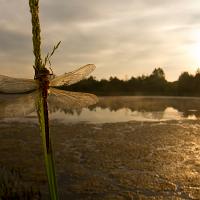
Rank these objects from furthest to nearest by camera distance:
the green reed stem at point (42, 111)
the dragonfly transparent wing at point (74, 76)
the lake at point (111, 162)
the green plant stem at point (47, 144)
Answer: the lake at point (111, 162) < the dragonfly transparent wing at point (74, 76) < the green plant stem at point (47, 144) < the green reed stem at point (42, 111)

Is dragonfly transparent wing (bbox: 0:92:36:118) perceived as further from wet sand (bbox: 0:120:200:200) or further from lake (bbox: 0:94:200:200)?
wet sand (bbox: 0:120:200:200)

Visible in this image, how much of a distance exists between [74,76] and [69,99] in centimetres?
10

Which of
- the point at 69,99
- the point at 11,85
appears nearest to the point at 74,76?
the point at 69,99

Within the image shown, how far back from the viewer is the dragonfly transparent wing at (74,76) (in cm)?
102

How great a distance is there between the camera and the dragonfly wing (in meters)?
1.04

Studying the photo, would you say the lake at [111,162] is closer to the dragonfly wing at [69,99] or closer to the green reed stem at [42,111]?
the dragonfly wing at [69,99]

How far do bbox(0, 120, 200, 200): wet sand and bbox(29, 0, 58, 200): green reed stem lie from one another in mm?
4451

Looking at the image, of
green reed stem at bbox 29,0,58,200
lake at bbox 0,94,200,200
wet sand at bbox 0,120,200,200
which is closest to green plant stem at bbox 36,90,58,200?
green reed stem at bbox 29,0,58,200

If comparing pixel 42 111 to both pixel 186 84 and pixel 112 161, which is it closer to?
pixel 112 161

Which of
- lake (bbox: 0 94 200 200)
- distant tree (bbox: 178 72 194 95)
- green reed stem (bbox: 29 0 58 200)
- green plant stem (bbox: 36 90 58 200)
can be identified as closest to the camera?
green reed stem (bbox: 29 0 58 200)

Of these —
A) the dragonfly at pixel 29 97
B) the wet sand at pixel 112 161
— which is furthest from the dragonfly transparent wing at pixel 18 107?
the wet sand at pixel 112 161

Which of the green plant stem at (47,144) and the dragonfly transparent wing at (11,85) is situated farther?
the dragonfly transparent wing at (11,85)

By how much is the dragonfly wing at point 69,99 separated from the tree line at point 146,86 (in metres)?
37.5

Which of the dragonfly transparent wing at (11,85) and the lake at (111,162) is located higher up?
the dragonfly transparent wing at (11,85)
